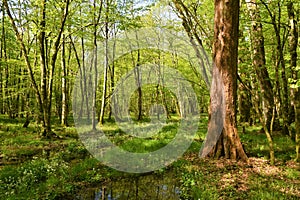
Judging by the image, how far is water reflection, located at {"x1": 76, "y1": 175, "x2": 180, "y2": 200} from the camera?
596 cm

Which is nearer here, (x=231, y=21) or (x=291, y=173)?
(x=291, y=173)

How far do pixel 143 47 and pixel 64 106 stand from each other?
47.6ft

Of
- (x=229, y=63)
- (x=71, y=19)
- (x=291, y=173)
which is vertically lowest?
(x=291, y=173)

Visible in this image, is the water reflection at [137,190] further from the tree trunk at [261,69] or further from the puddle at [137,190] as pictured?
the tree trunk at [261,69]

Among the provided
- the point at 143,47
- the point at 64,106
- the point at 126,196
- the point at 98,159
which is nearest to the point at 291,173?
the point at 126,196

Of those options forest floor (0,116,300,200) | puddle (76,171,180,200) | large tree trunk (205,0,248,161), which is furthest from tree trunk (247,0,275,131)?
puddle (76,171,180,200)

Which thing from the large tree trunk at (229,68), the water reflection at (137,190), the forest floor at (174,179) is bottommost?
the water reflection at (137,190)

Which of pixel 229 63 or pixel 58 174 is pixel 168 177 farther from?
pixel 229 63

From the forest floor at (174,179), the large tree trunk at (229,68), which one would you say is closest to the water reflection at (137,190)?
the forest floor at (174,179)

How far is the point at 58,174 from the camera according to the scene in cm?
748

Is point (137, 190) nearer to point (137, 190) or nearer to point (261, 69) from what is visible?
point (137, 190)

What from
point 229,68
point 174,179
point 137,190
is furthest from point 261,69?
point 137,190

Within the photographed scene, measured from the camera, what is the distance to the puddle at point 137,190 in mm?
5953

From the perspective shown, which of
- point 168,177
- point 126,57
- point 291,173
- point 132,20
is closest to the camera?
point 291,173
